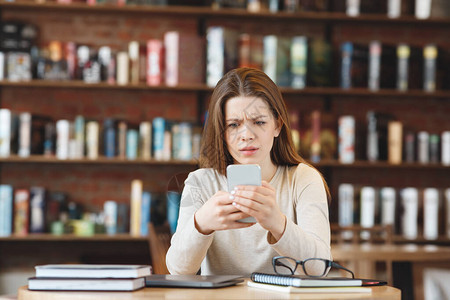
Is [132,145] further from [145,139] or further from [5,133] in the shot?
[5,133]

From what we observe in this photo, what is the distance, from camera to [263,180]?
1.47 meters

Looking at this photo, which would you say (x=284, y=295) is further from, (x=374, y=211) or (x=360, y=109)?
(x=360, y=109)

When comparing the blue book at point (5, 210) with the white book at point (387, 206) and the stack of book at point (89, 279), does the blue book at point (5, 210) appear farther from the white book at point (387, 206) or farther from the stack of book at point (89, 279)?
the stack of book at point (89, 279)

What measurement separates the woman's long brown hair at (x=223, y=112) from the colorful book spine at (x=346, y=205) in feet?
6.75

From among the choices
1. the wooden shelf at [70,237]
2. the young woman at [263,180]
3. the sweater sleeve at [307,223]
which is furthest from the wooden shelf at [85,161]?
the sweater sleeve at [307,223]

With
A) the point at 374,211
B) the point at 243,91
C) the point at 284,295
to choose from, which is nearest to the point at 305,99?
the point at 374,211

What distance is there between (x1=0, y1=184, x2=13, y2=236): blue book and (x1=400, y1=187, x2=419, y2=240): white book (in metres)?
2.30

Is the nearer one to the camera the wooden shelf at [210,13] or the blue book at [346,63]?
the wooden shelf at [210,13]

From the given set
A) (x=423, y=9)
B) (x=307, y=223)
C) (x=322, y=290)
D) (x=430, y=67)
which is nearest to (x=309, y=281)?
(x=322, y=290)

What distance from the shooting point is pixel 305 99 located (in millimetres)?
3982

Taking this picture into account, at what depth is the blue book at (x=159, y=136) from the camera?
3.62 m

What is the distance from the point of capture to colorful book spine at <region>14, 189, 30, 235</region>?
353cm

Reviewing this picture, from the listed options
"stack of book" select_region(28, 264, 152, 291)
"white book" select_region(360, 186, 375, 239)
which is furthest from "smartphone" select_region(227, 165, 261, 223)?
"white book" select_region(360, 186, 375, 239)

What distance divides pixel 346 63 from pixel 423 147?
0.70 metres
